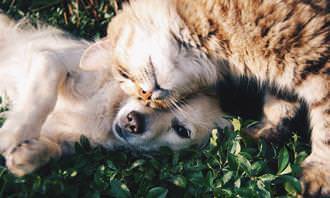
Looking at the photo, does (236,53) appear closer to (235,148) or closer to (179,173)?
(235,148)

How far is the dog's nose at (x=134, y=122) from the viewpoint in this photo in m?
3.25

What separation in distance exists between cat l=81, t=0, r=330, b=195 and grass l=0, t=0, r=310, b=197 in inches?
5.7

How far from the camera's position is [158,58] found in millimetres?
3076

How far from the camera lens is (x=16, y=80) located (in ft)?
12.6

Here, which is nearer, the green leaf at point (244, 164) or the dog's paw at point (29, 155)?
the green leaf at point (244, 164)

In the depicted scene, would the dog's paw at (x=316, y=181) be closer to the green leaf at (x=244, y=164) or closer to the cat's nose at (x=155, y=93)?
the green leaf at (x=244, y=164)

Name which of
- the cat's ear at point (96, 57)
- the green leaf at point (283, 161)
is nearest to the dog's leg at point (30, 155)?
the cat's ear at point (96, 57)

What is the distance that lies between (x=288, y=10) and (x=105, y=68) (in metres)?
1.19

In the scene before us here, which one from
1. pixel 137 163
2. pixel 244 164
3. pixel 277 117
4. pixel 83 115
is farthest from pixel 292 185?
pixel 83 115

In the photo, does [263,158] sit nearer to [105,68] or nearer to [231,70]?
[231,70]

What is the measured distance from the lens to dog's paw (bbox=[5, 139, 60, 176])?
9.28 feet

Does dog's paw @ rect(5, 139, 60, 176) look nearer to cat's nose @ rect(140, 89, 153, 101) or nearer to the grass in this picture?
the grass

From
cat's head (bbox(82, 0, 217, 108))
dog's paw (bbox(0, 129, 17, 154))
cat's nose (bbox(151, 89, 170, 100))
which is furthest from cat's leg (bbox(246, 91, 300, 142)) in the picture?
dog's paw (bbox(0, 129, 17, 154))

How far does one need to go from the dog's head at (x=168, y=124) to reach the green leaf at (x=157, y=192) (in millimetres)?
729
